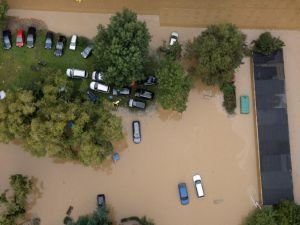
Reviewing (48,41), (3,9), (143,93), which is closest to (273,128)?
(143,93)

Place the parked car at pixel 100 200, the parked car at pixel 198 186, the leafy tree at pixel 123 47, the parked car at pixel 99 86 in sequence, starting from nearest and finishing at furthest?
the leafy tree at pixel 123 47 < the parked car at pixel 100 200 < the parked car at pixel 99 86 < the parked car at pixel 198 186

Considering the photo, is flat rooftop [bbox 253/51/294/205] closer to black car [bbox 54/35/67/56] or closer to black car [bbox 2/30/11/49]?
black car [bbox 54/35/67/56]

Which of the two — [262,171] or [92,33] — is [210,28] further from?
[262,171]

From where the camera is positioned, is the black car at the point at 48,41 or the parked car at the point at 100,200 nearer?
the parked car at the point at 100,200

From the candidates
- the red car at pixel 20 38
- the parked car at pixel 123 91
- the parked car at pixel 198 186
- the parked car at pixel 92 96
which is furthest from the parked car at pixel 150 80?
the red car at pixel 20 38

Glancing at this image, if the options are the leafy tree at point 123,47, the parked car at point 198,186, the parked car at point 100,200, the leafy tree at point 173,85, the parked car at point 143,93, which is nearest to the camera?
the leafy tree at point 123,47

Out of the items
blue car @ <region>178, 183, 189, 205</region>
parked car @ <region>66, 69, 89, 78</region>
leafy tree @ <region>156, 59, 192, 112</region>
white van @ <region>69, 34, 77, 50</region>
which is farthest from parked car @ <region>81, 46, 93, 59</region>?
blue car @ <region>178, 183, 189, 205</region>

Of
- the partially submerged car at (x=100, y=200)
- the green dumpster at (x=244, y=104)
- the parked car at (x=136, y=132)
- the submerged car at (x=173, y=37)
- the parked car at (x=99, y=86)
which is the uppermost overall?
the submerged car at (x=173, y=37)

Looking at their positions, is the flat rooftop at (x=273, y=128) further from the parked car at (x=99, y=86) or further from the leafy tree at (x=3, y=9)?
the leafy tree at (x=3, y=9)
